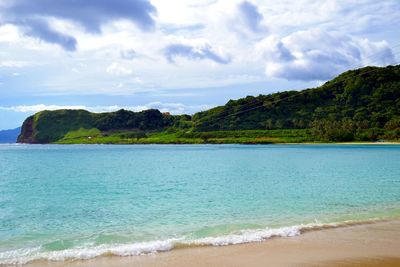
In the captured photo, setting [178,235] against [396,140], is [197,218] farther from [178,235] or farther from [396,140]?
[396,140]

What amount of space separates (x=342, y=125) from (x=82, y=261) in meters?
186

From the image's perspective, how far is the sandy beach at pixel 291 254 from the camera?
1357 centimetres

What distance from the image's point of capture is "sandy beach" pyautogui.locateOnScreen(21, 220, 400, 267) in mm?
13570

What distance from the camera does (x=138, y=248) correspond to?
612 inches

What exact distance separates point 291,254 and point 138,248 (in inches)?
218

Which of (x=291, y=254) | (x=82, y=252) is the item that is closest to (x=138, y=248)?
(x=82, y=252)

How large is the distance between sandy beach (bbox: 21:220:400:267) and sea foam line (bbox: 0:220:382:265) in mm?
502

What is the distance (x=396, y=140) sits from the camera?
167m

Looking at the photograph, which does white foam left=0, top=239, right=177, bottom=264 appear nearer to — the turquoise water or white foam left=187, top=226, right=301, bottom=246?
the turquoise water

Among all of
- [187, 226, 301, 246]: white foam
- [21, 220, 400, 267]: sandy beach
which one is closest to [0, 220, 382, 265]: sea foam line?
[187, 226, 301, 246]: white foam

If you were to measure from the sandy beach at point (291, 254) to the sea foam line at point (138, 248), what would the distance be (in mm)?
502

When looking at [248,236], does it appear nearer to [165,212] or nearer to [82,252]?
[82,252]

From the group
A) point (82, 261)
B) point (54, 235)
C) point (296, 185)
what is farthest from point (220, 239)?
point (296, 185)

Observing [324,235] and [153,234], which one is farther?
[153,234]
